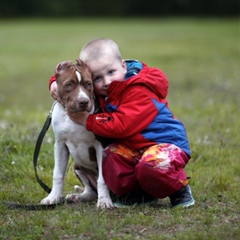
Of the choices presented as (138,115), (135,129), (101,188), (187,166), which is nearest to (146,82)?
(138,115)

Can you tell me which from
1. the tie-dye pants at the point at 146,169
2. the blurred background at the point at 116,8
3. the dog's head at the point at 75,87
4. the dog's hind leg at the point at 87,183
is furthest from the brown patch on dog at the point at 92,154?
the blurred background at the point at 116,8

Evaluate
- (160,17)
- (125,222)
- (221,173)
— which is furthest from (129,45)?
(160,17)

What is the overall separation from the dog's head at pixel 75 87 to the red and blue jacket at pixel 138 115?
21 cm

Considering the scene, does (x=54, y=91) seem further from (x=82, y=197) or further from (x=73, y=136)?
(x=82, y=197)

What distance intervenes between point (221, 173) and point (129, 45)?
18946 millimetres

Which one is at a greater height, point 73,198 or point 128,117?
point 128,117

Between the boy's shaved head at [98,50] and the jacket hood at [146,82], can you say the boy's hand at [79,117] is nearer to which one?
the jacket hood at [146,82]

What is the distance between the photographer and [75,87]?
15.9ft

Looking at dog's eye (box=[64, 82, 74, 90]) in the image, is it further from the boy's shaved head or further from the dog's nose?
the boy's shaved head

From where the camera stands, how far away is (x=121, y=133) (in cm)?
499

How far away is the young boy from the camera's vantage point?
4.96m

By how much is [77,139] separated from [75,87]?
1.74 ft

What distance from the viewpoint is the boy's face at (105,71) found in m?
5.05

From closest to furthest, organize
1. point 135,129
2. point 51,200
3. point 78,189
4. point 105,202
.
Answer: point 135,129, point 105,202, point 51,200, point 78,189
